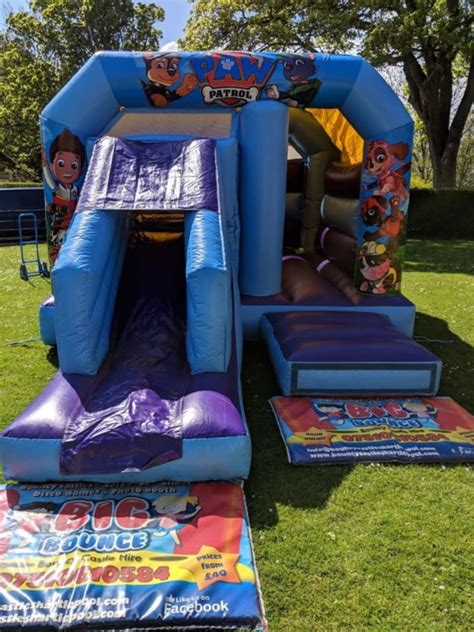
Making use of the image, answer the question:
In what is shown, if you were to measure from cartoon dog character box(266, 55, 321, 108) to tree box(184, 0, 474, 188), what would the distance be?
829 cm

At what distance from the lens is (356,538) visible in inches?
97.3

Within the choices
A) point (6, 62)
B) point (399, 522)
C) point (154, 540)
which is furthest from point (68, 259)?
point (6, 62)

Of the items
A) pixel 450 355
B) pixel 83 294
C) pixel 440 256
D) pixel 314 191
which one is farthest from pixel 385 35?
pixel 83 294

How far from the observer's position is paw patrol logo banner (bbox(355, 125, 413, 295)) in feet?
16.0

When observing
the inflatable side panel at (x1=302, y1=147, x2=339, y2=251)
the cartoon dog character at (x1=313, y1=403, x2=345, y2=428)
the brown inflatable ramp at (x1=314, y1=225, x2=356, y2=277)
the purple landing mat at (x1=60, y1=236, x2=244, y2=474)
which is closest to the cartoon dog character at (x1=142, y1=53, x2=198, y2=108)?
the purple landing mat at (x1=60, y1=236, x2=244, y2=474)

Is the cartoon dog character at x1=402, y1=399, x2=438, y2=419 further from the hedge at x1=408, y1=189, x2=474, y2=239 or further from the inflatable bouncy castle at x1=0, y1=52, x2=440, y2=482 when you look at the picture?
the hedge at x1=408, y1=189, x2=474, y2=239

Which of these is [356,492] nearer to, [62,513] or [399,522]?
[399,522]

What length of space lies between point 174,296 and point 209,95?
1.96 m

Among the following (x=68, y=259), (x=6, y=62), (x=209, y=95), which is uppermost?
(x=6, y=62)

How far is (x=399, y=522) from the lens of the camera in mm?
2578

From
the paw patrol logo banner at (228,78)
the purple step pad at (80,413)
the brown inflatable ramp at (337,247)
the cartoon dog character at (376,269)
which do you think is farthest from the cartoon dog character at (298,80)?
the purple step pad at (80,413)

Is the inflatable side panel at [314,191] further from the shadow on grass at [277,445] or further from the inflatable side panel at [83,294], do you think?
the inflatable side panel at [83,294]

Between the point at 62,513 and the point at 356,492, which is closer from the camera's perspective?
the point at 62,513

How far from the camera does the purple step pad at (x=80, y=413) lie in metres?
2.75
